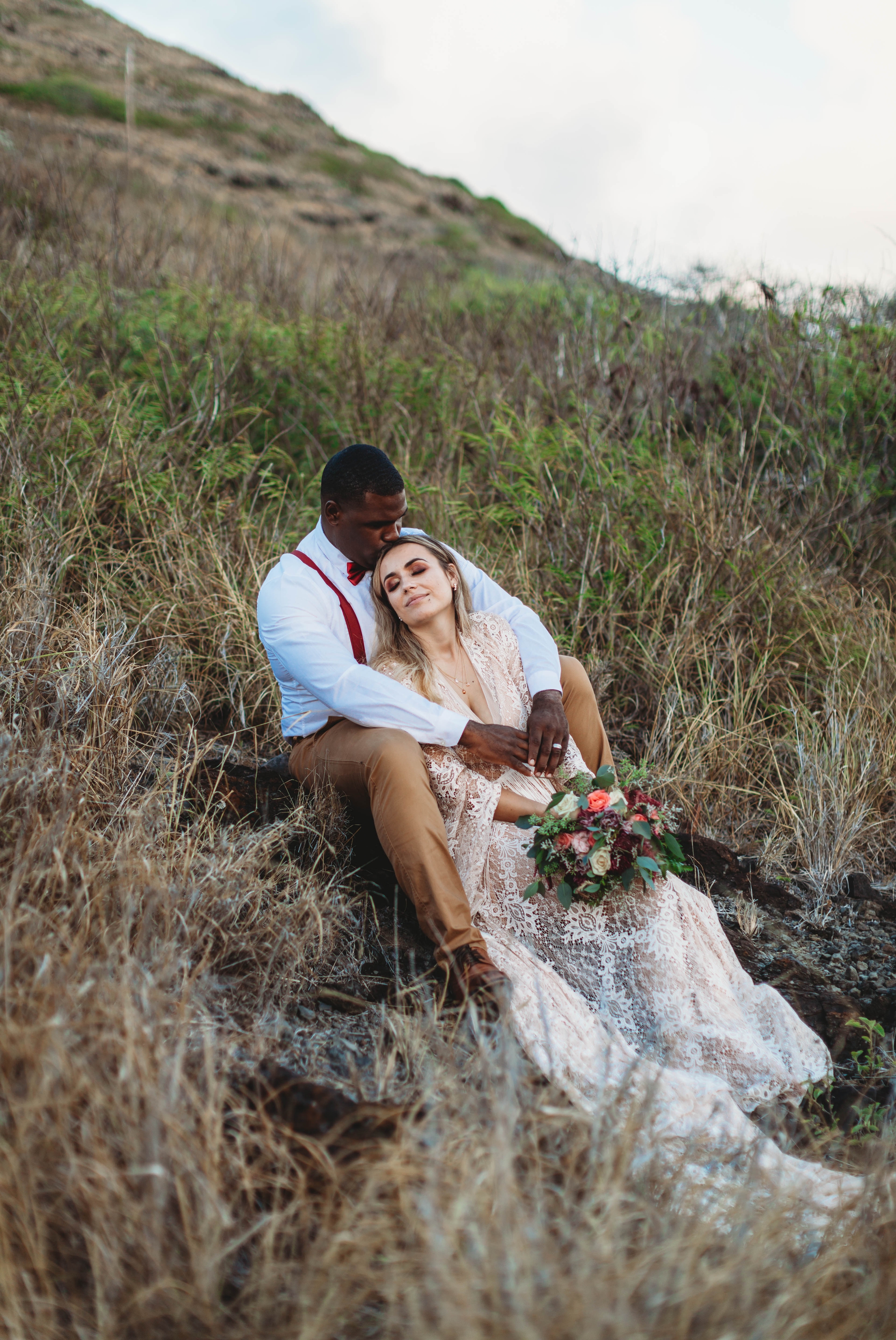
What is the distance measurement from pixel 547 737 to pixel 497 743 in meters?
0.20

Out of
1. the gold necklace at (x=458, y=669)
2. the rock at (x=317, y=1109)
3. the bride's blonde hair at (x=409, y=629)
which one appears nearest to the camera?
the rock at (x=317, y=1109)

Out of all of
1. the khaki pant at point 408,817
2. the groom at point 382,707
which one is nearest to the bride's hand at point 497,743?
the groom at point 382,707

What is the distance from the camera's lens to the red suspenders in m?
3.47

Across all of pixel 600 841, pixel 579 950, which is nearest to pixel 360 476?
pixel 600 841

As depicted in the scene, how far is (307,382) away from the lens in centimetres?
616

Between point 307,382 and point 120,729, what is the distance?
3634mm

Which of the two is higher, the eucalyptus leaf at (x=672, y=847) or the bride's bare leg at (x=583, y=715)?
the bride's bare leg at (x=583, y=715)

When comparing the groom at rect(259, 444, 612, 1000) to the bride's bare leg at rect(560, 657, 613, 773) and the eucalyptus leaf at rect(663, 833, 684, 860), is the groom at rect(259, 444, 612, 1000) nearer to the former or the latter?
the bride's bare leg at rect(560, 657, 613, 773)

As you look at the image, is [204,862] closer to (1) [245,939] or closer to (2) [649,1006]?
(1) [245,939]

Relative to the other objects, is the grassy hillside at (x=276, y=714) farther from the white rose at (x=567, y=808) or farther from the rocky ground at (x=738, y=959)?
the white rose at (x=567, y=808)

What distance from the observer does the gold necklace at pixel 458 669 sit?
3.40 metres

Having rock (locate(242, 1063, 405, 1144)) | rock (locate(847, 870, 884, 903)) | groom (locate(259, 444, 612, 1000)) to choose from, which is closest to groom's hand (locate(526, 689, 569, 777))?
groom (locate(259, 444, 612, 1000))

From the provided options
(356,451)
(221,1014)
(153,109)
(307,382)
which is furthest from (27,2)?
(221,1014)

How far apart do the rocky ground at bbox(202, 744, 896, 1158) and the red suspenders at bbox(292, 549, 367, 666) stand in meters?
0.63
